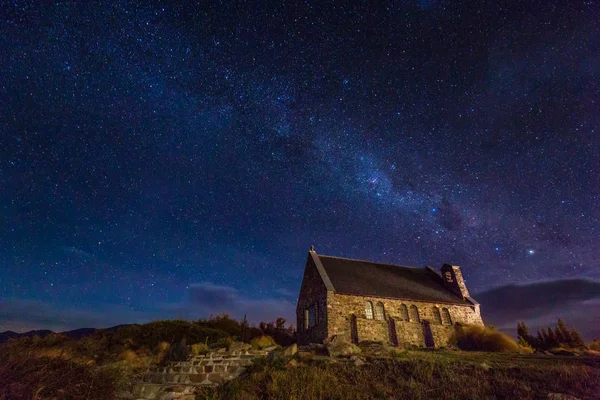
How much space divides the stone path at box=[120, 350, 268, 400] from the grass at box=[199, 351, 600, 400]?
846mm

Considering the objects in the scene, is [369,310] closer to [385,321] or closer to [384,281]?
[385,321]

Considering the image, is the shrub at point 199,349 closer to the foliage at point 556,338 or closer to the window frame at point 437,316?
the window frame at point 437,316

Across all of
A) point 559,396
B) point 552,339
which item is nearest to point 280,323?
point 559,396

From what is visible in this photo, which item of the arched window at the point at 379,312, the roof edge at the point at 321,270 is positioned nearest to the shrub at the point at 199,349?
the roof edge at the point at 321,270

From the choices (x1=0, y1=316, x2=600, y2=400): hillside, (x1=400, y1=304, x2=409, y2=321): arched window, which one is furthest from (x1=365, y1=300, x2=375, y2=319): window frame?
(x1=0, y1=316, x2=600, y2=400): hillside

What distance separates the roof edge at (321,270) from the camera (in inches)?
973

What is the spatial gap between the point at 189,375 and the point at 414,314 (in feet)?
70.1

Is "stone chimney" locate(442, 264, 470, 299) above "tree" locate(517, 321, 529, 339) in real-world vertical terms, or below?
above

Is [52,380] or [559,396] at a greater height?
[52,380]

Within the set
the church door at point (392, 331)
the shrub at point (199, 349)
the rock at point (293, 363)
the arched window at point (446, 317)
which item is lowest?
the rock at point (293, 363)

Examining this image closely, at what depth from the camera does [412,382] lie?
33.1 feet

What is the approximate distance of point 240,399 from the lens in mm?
10148

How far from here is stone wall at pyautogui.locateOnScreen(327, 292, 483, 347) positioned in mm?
23703

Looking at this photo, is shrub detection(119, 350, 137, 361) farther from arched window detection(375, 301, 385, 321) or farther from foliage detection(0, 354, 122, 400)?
arched window detection(375, 301, 385, 321)
